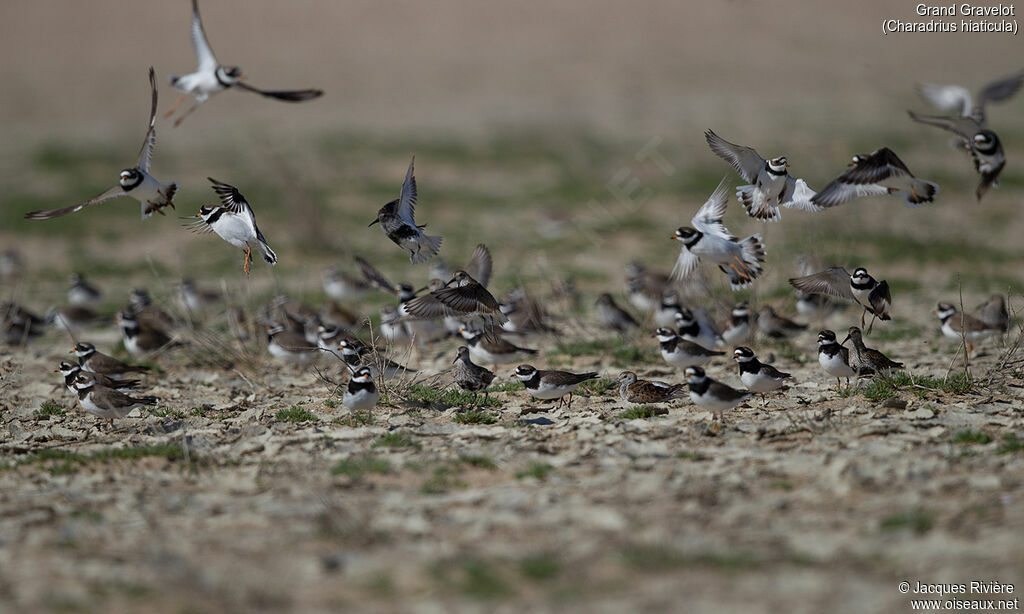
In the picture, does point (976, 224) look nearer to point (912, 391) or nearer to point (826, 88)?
point (912, 391)

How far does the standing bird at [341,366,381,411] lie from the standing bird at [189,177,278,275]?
1848 millimetres

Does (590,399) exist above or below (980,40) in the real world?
below

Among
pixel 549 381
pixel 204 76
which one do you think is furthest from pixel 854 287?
pixel 204 76

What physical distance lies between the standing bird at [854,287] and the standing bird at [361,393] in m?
4.72

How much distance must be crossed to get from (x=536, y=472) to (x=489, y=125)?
28.2 meters

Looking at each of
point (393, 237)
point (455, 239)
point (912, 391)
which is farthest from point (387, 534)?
point (455, 239)

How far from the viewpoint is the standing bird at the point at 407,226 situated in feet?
35.3

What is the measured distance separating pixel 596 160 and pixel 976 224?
35.4 feet

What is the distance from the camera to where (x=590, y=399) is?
10.4 meters

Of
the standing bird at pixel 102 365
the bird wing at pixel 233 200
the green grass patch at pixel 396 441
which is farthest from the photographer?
the standing bird at pixel 102 365

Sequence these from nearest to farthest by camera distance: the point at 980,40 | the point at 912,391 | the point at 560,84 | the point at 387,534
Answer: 1. the point at 387,534
2. the point at 912,391
3. the point at 560,84
4. the point at 980,40

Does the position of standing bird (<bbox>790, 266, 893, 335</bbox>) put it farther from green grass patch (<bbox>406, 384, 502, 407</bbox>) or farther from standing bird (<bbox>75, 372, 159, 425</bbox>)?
standing bird (<bbox>75, 372, 159, 425</bbox>)

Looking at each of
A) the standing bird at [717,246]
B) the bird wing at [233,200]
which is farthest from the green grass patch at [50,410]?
the standing bird at [717,246]

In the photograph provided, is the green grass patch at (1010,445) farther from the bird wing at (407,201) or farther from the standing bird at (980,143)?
the bird wing at (407,201)
